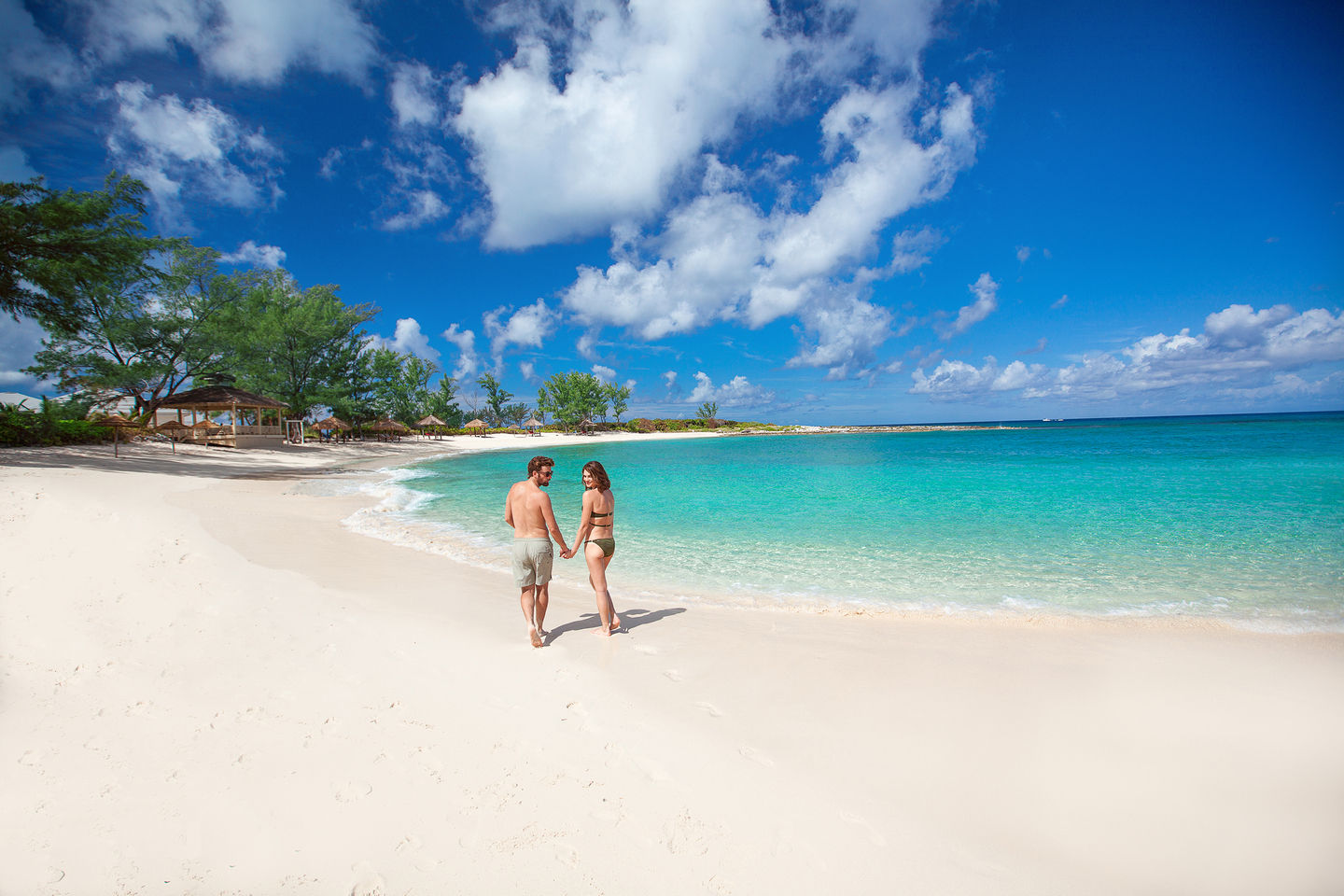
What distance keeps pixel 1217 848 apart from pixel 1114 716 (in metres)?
1.34

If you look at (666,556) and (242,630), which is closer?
(242,630)

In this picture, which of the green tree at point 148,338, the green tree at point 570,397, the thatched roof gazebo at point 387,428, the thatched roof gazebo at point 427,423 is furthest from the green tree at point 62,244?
the green tree at point 570,397

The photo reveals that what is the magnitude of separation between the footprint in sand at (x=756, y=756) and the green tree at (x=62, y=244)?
2493 cm

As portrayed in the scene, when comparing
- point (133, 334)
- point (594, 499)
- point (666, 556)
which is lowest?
point (666, 556)

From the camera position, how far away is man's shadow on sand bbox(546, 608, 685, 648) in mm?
5539

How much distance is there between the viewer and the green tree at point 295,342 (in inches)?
1465

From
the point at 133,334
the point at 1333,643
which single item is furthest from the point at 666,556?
the point at 133,334

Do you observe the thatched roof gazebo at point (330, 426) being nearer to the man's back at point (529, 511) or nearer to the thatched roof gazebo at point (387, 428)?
the thatched roof gazebo at point (387, 428)

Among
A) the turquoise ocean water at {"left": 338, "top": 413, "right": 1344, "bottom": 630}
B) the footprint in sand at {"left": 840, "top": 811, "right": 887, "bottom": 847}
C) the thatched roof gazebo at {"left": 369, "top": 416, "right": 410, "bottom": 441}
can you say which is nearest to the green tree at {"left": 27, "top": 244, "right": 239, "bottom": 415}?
the thatched roof gazebo at {"left": 369, "top": 416, "right": 410, "bottom": 441}

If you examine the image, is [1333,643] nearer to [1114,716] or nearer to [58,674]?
[1114,716]

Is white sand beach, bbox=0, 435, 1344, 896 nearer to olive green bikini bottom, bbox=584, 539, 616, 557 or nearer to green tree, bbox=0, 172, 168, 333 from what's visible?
olive green bikini bottom, bbox=584, 539, 616, 557

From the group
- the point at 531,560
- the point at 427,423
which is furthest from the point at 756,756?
the point at 427,423

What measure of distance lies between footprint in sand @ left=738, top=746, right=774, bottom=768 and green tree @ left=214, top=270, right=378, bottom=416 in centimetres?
4502

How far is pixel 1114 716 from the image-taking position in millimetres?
Result: 3840
